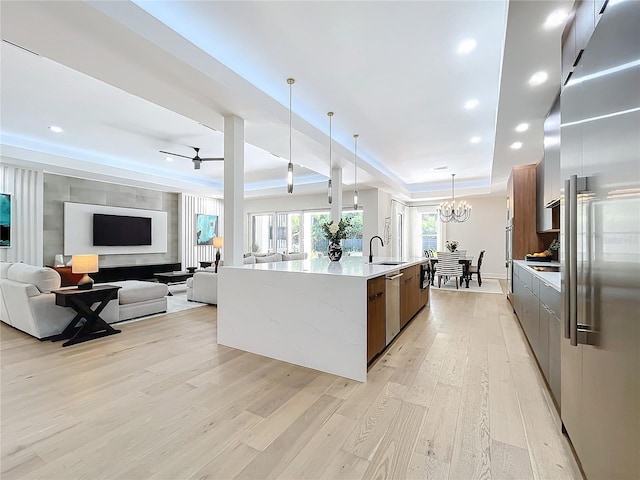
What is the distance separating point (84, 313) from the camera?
3705mm

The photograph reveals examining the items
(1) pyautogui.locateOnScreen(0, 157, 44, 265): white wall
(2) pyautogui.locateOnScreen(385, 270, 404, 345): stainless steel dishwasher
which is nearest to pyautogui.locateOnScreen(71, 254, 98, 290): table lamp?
(1) pyautogui.locateOnScreen(0, 157, 44, 265): white wall

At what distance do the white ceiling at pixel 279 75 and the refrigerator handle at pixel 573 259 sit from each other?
3.91 ft

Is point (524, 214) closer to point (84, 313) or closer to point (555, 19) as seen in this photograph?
point (555, 19)

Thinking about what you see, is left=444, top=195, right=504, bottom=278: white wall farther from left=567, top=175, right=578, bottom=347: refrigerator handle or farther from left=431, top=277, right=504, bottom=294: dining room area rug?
left=567, top=175, right=578, bottom=347: refrigerator handle

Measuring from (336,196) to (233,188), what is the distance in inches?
108

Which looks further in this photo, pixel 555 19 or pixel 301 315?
pixel 301 315

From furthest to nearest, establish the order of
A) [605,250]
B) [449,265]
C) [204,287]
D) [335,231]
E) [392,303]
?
1. [449,265]
2. [204,287]
3. [335,231]
4. [392,303]
5. [605,250]

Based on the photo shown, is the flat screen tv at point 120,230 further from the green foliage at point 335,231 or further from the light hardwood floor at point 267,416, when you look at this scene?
the green foliage at point 335,231

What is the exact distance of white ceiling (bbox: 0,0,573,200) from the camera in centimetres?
221

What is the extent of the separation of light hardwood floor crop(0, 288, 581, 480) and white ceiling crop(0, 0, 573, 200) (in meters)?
2.59

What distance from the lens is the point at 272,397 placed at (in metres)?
2.32

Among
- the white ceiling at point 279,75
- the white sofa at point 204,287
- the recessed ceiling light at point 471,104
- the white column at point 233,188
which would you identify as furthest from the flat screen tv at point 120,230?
the recessed ceiling light at point 471,104

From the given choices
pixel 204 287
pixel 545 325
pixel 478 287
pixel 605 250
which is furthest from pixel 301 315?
pixel 478 287

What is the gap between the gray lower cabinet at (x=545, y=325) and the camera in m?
2.16
